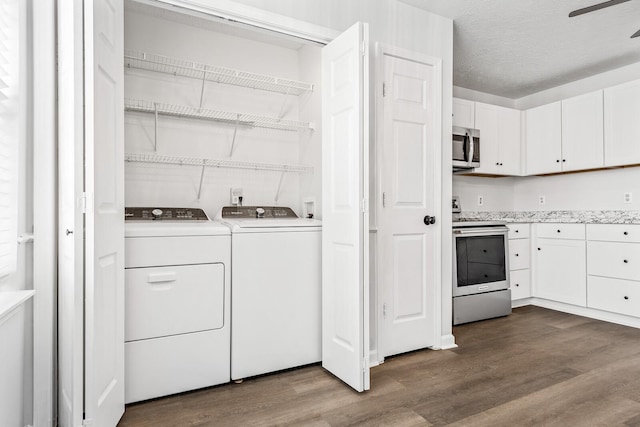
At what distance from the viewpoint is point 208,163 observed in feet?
8.85

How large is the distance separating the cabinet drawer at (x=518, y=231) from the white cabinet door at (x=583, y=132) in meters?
0.74

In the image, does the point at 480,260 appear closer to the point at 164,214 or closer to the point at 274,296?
the point at 274,296

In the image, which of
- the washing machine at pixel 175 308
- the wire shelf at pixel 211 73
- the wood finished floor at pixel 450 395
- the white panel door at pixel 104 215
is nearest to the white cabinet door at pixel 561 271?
the wood finished floor at pixel 450 395

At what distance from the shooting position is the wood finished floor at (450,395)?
1.78m

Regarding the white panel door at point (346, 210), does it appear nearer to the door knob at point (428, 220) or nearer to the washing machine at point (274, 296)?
the washing machine at point (274, 296)

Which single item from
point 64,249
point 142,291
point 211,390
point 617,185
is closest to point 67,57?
point 64,249

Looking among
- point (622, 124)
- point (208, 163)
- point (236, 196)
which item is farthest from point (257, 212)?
point (622, 124)

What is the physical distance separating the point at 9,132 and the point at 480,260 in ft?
11.7

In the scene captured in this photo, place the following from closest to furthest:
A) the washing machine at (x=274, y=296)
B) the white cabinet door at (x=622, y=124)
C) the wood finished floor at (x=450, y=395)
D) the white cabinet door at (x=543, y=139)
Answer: the wood finished floor at (x=450, y=395), the washing machine at (x=274, y=296), the white cabinet door at (x=622, y=124), the white cabinet door at (x=543, y=139)

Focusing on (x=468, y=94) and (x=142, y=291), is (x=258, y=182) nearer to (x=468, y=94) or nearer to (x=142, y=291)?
(x=142, y=291)

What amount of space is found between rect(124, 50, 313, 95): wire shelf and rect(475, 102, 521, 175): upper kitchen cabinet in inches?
84.5

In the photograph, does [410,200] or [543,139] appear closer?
[410,200]

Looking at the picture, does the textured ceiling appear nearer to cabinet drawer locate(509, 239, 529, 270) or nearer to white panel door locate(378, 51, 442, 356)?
white panel door locate(378, 51, 442, 356)

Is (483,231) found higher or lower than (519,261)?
higher
